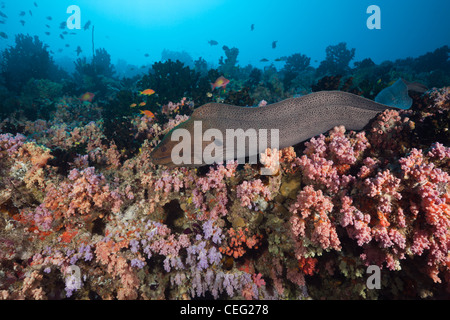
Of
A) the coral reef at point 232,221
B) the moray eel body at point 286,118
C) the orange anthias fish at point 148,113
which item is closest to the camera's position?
the coral reef at point 232,221

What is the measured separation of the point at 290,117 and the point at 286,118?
0.08 m

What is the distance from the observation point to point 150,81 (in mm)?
8938

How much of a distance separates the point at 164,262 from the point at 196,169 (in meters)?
1.64

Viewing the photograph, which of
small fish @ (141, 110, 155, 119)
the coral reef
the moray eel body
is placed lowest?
the coral reef

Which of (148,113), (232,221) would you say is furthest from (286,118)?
(148,113)

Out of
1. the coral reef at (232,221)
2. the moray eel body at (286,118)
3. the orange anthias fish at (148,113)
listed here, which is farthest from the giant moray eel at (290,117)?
the orange anthias fish at (148,113)

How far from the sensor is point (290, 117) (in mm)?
3936

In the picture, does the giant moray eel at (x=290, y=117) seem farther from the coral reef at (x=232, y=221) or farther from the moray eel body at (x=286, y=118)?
the coral reef at (x=232, y=221)

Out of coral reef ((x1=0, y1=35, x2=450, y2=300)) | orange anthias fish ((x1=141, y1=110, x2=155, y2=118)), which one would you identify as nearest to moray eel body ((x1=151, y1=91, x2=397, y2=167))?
coral reef ((x1=0, y1=35, x2=450, y2=300))

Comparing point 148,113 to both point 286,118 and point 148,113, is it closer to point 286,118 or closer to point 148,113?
point 148,113

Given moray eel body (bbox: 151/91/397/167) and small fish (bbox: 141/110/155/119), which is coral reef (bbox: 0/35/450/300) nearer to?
moray eel body (bbox: 151/91/397/167)

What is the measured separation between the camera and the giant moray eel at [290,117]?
3.77m

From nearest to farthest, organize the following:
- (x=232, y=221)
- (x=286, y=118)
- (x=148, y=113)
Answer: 1. (x=232, y=221)
2. (x=286, y=118)
3. (x=148, y=113)

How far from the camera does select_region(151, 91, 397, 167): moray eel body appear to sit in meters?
3.75
